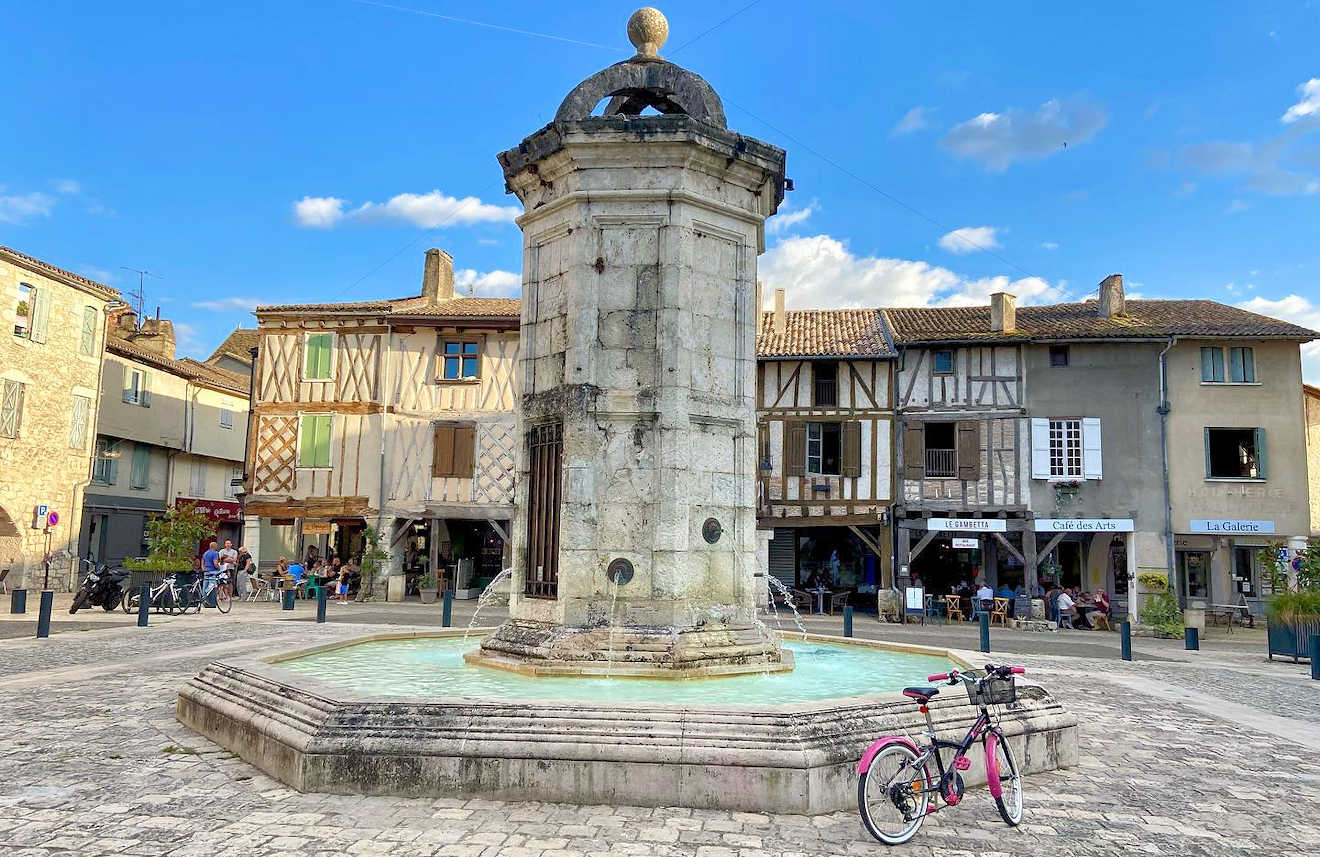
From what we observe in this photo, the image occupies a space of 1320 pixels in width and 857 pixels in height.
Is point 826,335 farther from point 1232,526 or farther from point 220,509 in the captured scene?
point 220,509

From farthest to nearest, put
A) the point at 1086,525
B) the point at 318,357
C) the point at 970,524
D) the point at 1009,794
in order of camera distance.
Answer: the point at 318,357 < the point at 970,524 < the point at 1086,525 < the point at 1009,794

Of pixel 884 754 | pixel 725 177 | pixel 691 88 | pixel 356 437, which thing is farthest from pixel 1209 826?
pixel 356 437

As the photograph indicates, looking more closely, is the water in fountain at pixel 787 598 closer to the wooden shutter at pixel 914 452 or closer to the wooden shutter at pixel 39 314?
the wooden shutter at pixel 914 452

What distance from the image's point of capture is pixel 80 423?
25500 mm

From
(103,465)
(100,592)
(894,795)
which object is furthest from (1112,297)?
(103,465)

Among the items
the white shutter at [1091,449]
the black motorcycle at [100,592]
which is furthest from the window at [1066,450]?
the black motorcycle at [100,592]

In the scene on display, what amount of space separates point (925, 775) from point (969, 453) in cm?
2000

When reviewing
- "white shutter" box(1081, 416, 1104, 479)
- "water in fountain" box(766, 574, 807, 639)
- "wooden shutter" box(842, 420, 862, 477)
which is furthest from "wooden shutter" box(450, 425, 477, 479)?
"white shutter" box(1081, 416, 1104, 479)

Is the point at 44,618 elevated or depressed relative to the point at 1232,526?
depressed

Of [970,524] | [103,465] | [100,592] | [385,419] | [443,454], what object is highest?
[385,419]

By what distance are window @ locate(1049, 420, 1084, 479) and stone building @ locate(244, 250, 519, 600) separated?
Result: 1441 centimetres

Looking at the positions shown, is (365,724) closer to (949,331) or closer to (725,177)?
(725,177)

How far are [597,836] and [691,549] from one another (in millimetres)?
3200

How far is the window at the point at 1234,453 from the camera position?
2348 centimetres
